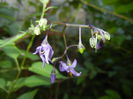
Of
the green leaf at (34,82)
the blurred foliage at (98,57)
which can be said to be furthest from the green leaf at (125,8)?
the green leaf at (34,82)

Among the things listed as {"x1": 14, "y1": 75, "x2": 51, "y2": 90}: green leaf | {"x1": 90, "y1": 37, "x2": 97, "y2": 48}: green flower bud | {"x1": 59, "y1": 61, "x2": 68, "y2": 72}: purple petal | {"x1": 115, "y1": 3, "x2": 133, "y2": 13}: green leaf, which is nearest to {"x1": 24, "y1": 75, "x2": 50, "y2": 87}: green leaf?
{"x1": 14, "y1": 75, "x2": 51, "y2": 90}: green leaf

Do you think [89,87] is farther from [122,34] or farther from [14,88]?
[14,88]

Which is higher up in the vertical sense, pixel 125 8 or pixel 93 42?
pixel 93 42

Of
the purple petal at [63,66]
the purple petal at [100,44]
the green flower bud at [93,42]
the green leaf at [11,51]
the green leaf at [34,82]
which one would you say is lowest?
the green leaf at [34,82]

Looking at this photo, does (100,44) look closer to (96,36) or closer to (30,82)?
(96,36)

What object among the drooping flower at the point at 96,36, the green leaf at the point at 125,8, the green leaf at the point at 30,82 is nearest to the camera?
the drooping flower at the point at 96,36

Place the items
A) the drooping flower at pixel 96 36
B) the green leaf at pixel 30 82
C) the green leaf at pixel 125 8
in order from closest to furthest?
the drooping flower at pixel 96 36 < the green leaf at pixel 30 82 < the green leaf at pixel 125 8

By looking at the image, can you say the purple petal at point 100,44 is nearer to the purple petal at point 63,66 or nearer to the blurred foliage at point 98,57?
the purple petal at point 63,66

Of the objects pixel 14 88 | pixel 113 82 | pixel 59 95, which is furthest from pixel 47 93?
pixel 14 88

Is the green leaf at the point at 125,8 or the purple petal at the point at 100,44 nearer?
the purple petal at the point at 100,44

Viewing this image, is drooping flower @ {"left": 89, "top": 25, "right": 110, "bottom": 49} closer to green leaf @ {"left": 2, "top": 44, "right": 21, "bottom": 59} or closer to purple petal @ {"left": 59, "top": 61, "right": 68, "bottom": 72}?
purple petal @ {"left": 59, "top": 61, "right": 68, "bottom": 72}

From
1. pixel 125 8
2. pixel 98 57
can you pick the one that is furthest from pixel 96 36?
pixel 98 57
